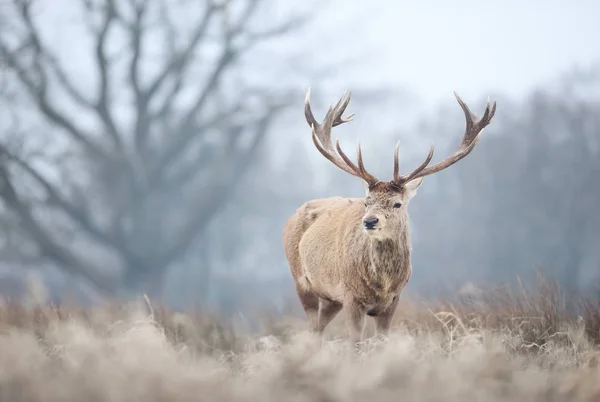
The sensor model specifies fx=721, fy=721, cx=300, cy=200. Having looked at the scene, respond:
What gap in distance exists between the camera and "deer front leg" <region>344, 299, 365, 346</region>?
4.00m

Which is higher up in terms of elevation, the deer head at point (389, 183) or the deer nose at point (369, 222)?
the deer head at point (389, 183)

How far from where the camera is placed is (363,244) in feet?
13.4

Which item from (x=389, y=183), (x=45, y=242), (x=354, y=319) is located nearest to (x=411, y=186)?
(x=389, y=183)

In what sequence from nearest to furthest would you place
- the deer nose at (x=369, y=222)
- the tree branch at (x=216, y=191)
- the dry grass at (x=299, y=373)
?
the dry grass at (x=299, y=373), the deer nose at (x=369, y=222), the tree branch at (x=216, y=191)

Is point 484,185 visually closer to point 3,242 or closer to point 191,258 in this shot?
point 191,258

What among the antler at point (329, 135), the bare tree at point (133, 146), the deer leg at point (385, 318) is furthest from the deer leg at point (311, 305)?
the bare tree at point (133, 146)

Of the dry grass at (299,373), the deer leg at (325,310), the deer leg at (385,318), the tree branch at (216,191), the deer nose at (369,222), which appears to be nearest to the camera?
the dry grass at (299,373)

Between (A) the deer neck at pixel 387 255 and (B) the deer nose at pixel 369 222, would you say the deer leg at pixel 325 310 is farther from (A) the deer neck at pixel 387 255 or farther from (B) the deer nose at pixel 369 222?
(B) the deer nose at pixel 369 222

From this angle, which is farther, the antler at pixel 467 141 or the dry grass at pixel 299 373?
A: the antler at pixel 467 141

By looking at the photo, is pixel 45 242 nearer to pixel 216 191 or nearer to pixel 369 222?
pixel 216 191

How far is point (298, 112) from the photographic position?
14828 millimetres

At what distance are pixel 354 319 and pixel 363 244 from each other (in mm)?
423

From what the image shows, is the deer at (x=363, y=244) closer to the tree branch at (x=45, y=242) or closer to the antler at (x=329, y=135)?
the antler at (x=329, y=135)

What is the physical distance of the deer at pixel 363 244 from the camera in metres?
3.98
